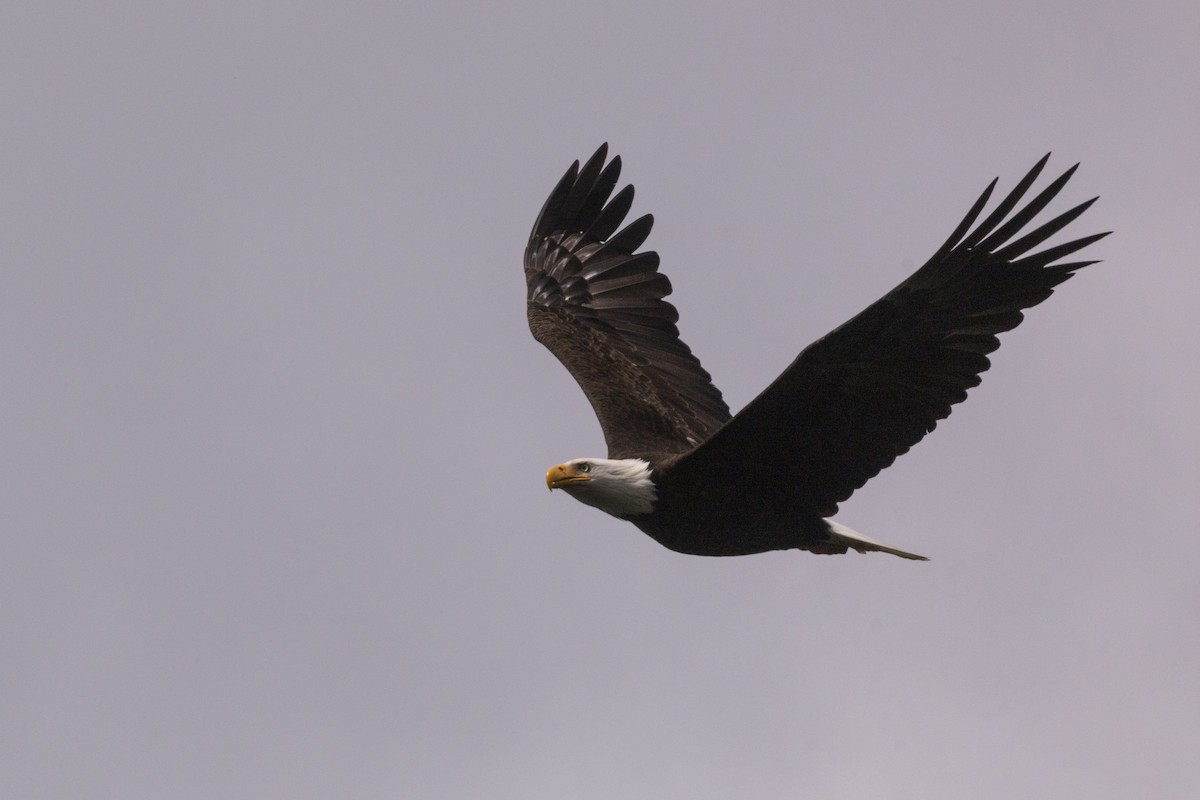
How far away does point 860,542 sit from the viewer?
14172 mm

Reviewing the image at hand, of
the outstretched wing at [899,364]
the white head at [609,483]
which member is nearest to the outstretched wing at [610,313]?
the white head at [609,483]

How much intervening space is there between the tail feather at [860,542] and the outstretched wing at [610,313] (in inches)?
73.9

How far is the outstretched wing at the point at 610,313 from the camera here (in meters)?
16.0

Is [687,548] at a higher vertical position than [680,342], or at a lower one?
lower

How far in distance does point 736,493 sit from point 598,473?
1049 mm

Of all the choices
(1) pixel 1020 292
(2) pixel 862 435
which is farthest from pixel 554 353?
(1) pixel 1020 292

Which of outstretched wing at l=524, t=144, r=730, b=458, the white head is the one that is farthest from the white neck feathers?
outstretched wing at l=524, t=144, r=730, b=458

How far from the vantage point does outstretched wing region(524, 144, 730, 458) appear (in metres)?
16.0

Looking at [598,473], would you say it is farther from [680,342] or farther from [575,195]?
[575,195]

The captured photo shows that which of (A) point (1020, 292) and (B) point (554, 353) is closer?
(A) point (1020, 292)

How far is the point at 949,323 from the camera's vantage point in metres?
12.6

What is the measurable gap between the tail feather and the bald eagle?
1 cm

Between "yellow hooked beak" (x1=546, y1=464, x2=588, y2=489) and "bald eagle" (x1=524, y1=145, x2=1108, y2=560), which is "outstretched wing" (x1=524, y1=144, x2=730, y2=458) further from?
"yellow hooked beak" (x1=546, y1=464, x2=588, y2=489)

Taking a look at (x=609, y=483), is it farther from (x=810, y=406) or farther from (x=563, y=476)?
(x=810, y=406)
